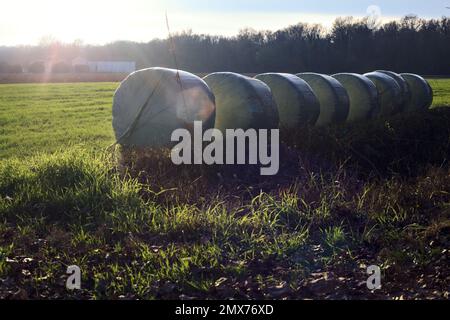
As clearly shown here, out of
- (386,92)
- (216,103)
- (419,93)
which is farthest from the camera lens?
(419,93)

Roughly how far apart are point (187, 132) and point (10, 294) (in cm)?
535

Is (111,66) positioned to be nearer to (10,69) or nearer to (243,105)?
(10,69)

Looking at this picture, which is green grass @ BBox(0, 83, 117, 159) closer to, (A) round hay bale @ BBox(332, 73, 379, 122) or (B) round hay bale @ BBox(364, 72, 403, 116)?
(A) round hay bale @ BBox(332, 73, 379, 122)

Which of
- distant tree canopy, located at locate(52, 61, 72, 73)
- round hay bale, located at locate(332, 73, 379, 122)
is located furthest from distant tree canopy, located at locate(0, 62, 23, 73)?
round hay bale, located at locate(332, 73, 379, 122)

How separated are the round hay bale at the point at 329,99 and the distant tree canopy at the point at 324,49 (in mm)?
43147

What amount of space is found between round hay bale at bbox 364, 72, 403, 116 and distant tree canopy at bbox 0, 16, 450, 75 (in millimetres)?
39564

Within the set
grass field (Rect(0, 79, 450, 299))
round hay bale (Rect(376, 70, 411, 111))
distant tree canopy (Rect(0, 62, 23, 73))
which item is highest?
distant tree canopy (Rect(0, 62, 23, 73))

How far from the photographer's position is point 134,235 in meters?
5.84

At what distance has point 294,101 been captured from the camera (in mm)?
12117

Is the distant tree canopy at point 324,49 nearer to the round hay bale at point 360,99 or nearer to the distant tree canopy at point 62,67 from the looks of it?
the distant tree canopy at point 62,67

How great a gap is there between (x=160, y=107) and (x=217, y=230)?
4373 mm

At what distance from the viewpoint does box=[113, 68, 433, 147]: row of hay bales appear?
968 cm

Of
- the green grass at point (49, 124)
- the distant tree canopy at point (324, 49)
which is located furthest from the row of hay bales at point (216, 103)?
the distant tree canopy at point (324, 49)

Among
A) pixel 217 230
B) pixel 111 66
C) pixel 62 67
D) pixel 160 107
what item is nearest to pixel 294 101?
pixel 160 107
